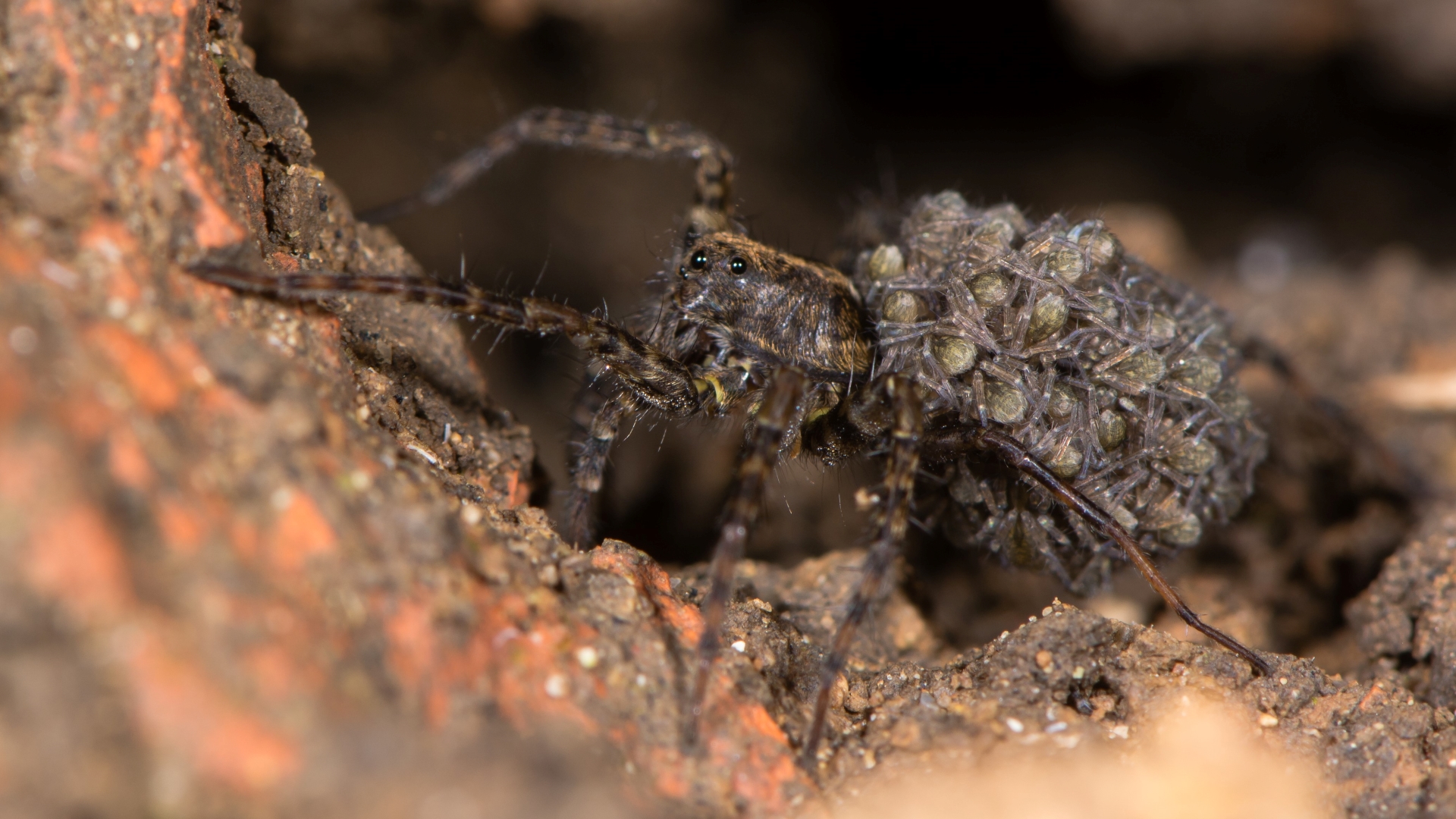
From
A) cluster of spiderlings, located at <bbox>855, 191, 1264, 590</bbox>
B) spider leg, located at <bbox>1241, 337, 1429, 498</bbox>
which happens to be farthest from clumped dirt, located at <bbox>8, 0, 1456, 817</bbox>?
spider leg, located at <bbox>1241, 337, 1429, 498</bbox>

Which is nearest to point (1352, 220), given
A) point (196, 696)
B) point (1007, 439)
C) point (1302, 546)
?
point (1302, 546)

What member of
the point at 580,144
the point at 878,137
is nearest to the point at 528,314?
the point at 580,144

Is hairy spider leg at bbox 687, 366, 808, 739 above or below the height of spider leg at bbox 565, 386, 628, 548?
above

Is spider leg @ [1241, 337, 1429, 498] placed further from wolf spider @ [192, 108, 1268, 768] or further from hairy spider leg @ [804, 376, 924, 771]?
hairy spider leg @ [804, 376, 924, 771]

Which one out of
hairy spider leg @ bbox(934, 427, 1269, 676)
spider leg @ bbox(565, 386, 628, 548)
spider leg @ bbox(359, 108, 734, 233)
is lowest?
spider leg @ bbox(565, 386, 628, 548)

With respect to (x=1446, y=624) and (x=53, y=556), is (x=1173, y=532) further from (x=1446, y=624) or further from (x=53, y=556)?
(x=53, y=556)

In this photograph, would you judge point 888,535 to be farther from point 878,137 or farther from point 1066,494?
point 878,137
